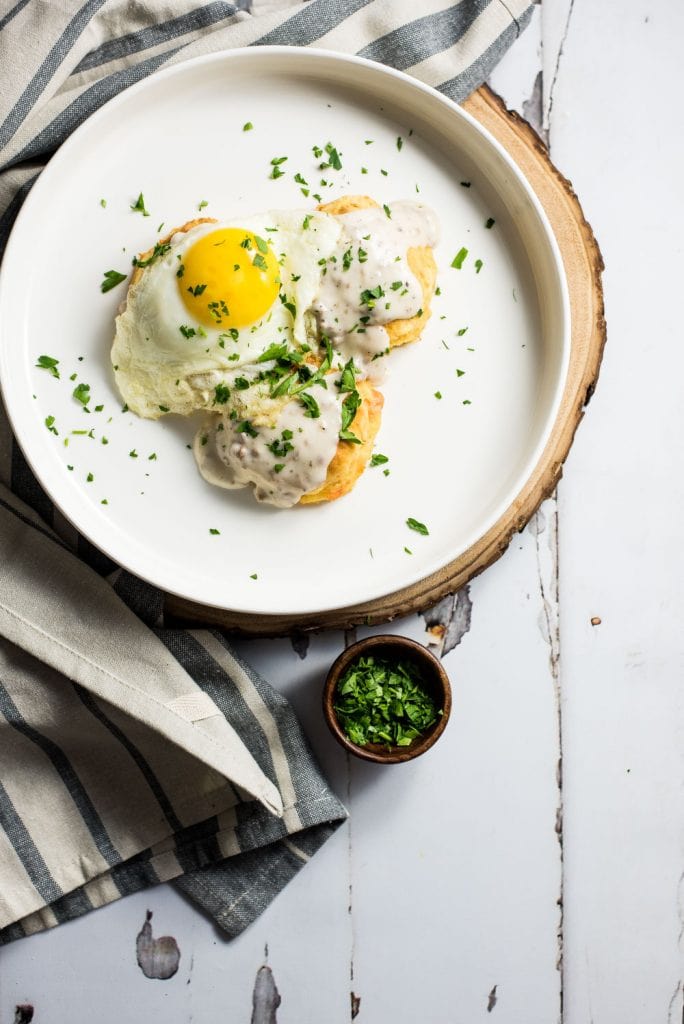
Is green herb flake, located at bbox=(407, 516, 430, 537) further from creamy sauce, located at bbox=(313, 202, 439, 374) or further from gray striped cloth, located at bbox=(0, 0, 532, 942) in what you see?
gray striped cloth, located at bbox=(0, 0, 532, 942)

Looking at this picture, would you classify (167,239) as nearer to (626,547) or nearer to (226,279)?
(226,279)

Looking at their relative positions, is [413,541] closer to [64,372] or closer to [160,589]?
[160,589]

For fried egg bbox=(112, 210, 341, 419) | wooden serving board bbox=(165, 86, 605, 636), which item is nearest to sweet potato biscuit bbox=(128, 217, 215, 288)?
fried egg bbox=(112, 210, 341, 419)

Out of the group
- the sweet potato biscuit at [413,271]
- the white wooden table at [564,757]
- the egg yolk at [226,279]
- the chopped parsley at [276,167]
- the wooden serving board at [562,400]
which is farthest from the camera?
the white wooden table at [564,757]

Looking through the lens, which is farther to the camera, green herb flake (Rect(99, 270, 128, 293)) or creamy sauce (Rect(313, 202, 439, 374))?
green herb flake (Rect(99, 270, 128, 293))

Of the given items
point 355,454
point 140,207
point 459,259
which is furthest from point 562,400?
point 140,207

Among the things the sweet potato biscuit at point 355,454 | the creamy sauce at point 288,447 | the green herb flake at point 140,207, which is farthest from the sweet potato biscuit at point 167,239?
the sweet potato biscuit at point 355,454

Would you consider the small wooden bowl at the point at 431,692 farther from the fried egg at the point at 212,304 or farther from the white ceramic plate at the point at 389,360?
the fried egg at the point at 212,304
